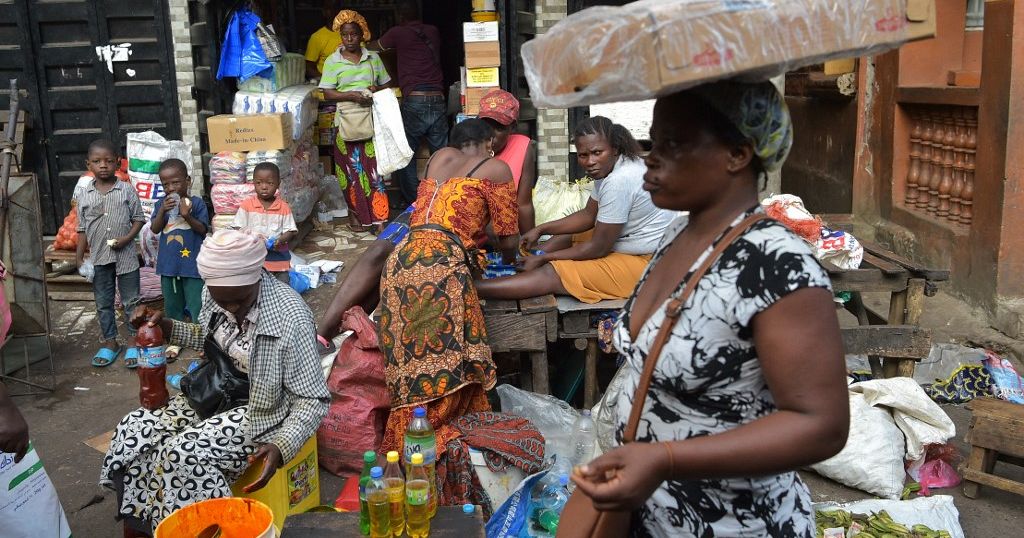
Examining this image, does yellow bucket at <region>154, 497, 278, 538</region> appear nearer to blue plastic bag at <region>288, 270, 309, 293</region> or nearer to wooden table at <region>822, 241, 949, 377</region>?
wooden table at <region>822, 241, 949, 377</region>

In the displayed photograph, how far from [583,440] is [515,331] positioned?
722mm

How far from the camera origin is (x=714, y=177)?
1736 millimetres

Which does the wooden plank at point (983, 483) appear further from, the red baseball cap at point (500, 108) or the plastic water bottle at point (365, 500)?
the red baseball cap at point (500, 108)

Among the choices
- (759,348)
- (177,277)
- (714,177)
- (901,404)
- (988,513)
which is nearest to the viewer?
(759,348)

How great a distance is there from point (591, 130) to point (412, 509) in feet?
9.14

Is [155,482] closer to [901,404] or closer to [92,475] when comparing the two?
[92,475]

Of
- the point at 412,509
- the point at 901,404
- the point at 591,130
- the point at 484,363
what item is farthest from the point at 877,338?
the point at 412,509

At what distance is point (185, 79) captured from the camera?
8.61 m

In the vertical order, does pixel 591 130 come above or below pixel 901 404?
above

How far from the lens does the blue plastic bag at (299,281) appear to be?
7.01m

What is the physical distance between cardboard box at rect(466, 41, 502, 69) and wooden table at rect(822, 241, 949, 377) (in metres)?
3.69

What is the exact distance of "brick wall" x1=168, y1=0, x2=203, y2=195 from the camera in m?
8.46

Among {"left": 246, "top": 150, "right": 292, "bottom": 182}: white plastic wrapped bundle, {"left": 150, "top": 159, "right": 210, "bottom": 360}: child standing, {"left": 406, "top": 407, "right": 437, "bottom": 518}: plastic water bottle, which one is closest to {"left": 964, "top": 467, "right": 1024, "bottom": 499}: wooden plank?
{"left": 406, "top": 407, "right": 437, "bottom": 518}: plastic water bottle

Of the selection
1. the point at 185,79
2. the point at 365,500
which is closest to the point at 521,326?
the point at 365,500
